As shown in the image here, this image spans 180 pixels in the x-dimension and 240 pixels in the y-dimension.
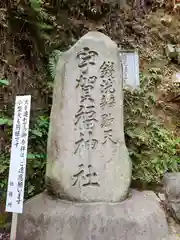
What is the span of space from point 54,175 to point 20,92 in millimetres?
→ 2076

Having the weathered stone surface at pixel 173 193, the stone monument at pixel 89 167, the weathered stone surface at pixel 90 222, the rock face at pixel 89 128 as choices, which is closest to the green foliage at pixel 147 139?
the weathered stone surface at pixel 173 193

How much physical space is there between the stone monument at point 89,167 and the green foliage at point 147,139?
1.09 m

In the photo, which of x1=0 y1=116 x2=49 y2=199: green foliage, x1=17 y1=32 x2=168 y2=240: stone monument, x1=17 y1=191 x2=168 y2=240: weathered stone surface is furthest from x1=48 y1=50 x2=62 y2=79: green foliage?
x1=17 y1=191 x2=168 y2=240: weathered stone surface

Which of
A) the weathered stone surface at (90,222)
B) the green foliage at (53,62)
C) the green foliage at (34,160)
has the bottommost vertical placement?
the weathered stone surface at (90,222)

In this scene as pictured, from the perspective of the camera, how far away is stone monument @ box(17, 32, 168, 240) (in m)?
2.82

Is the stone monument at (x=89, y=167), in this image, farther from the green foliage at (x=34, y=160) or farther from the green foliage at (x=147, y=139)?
the green foliage at (x=147, y=139)

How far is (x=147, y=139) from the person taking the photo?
189 inches

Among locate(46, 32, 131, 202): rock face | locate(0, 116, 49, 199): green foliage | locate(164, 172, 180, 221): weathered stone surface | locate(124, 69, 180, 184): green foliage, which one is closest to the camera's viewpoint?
locate(46, 32, 131, 202): rock face

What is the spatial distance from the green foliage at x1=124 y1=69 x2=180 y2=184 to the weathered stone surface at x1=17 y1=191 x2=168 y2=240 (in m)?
1.42

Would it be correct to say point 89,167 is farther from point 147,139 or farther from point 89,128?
point 147,139

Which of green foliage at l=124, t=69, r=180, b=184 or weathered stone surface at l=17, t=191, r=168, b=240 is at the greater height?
green foliage at l=124, t=69, r=180, b=184

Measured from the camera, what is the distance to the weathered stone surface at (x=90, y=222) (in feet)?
9.10

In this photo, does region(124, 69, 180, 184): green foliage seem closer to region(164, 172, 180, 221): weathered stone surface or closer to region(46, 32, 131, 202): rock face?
region(164, 172, 180, 221): weathered stone surface

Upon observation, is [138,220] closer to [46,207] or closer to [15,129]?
[46,207]
